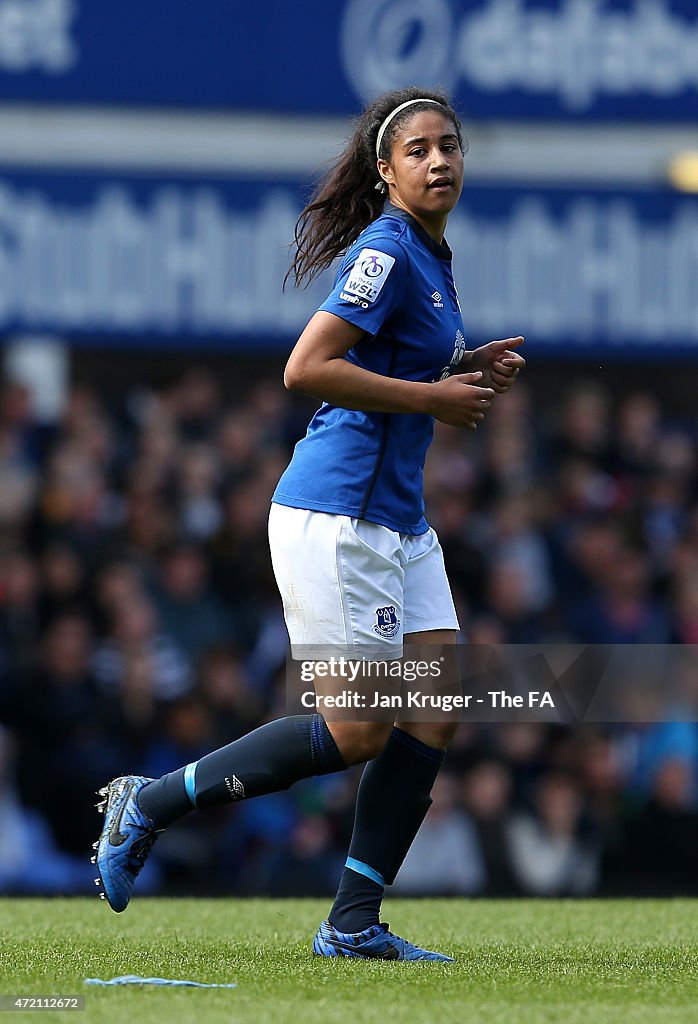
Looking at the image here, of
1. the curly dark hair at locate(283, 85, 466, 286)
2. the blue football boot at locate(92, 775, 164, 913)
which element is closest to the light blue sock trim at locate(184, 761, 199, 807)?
the blue football boot at locate(92, 775, 164, 913)

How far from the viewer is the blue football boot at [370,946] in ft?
12.7

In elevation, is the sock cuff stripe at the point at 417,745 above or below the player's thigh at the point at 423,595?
below

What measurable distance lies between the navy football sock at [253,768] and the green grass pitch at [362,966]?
0.36 m

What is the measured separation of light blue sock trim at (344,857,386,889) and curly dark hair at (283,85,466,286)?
141cm

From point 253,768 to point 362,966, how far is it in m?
0.50

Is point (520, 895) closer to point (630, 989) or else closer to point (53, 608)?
point (53, 608)

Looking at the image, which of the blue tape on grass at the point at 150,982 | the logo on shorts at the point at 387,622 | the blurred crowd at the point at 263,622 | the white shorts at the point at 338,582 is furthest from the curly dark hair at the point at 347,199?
the blurred crowd at the point at 263,622

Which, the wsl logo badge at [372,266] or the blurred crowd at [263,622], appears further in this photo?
the blurred crowd at [263,622]

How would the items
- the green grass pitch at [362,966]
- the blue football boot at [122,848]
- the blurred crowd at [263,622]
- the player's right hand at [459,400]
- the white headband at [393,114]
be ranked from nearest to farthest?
the green grass pitch at [362,966] < the player's right hand at [459,400] < the blue football boot at [122,848] < the white headband at [393,114] < the blurred crowd at [263,622]

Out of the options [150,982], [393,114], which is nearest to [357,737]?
[150,982]

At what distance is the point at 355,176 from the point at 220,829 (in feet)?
14.4

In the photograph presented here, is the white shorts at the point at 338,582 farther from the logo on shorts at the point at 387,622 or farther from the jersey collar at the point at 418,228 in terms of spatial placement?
the jersey collar at the point at 418,228

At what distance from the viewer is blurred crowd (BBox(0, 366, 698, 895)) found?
25.4 feet

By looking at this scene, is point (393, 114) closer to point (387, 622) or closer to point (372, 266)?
point (372, 266)
